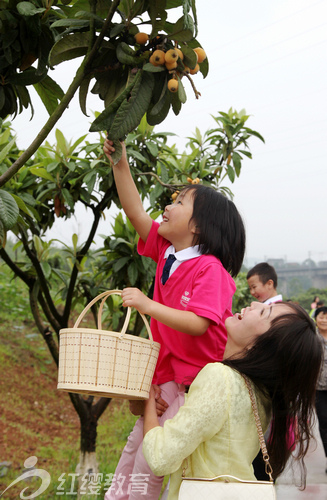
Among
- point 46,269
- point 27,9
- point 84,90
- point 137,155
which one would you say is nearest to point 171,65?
point 84,90

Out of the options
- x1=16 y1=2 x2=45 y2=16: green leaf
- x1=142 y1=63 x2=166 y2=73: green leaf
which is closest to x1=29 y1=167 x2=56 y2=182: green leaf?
x1=16 y1=2 x2=45 y2=16: green leaf

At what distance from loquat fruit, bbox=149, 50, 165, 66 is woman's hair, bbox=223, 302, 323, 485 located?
807 mm

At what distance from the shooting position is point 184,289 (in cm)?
181

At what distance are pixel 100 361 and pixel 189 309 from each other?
1.15ft

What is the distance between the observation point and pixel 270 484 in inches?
52.8

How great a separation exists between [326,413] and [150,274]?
196cm

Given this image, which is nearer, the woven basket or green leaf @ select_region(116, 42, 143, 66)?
the woven basket

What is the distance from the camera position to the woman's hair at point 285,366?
150cm

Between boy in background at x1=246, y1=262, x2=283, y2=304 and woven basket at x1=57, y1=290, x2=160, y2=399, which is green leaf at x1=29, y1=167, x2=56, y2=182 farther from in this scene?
woven basket at x1=57, y1=290, x2=160, y2=399

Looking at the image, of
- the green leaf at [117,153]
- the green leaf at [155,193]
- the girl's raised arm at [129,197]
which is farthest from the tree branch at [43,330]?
the green leaf at [117,153]

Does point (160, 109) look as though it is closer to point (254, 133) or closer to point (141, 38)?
point (141, 38)

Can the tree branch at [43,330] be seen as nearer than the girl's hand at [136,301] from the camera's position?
No

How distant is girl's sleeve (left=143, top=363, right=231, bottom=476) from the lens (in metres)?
1.39

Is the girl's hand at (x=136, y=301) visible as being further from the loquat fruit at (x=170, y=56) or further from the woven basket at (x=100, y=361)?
the loquat fruit at (x=170, y=56)
